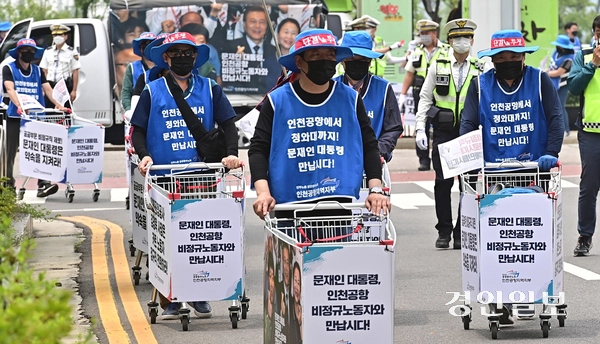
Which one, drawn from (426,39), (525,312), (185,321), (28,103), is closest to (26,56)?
(28,103)

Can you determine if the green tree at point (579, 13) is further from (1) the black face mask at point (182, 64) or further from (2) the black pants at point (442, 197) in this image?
(1) the black face mask at point (182, 64)

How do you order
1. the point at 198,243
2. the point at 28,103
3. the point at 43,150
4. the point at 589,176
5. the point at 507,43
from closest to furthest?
the point at 198,243
the point at 507,43
the point at 589,176
the point at 43,150
the point at 28,103

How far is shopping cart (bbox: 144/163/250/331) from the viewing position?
8.71 meters

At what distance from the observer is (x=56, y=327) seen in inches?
155

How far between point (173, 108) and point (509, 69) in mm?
2432

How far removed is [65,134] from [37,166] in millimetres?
651

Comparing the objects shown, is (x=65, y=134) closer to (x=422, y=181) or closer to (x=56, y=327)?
(x=422, y=181)

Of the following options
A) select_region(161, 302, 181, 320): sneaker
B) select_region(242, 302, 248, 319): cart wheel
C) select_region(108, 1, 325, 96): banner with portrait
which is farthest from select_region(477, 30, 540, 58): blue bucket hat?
select_region(108, 1, 325, 96): banner with portrait

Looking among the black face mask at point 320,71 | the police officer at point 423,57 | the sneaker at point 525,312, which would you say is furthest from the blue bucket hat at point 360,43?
the police officer at point 423,57

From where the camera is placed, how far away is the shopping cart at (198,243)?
8711mm

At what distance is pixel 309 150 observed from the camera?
23.7 ft

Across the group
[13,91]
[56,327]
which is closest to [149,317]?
[56,327]

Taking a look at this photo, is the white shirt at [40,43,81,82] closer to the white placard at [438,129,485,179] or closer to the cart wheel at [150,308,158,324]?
the cart wheel at [150,308,158,324]

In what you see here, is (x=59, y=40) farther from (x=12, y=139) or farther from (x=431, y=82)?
(x=431, y=82)
